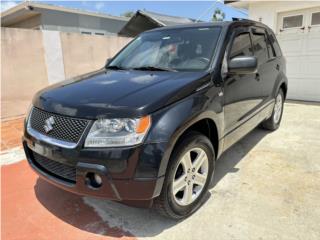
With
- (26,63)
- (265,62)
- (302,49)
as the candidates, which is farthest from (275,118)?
(26,63)

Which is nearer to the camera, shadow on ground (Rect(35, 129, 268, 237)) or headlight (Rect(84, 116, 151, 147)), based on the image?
headlight (Rect(84, 116, 151, 147))

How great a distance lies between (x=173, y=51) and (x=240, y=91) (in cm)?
92

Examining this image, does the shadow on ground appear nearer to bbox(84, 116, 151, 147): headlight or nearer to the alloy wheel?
the alloy wheel

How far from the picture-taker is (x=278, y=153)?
4297 millimetres

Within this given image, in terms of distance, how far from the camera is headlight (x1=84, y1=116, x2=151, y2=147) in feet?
7.27

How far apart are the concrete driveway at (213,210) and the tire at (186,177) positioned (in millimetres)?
154

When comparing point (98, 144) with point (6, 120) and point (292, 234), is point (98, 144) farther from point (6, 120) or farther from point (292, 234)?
point (6, 120)

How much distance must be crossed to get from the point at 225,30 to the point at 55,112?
2111mm

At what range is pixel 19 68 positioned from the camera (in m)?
6.79

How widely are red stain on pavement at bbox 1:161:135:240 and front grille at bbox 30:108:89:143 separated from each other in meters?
0.86

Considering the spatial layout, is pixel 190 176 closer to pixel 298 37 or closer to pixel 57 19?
pixel 298 37

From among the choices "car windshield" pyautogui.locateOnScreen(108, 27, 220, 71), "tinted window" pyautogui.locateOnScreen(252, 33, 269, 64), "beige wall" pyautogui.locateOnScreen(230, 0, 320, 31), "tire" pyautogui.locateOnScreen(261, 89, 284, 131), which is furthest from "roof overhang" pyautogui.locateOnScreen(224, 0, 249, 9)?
"car windshield" pyautogui.locateOnScreen(108, 27, 220, 71)

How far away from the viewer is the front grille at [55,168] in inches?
95.8

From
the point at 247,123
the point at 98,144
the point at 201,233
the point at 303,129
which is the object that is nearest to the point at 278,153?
the point at 247,123
